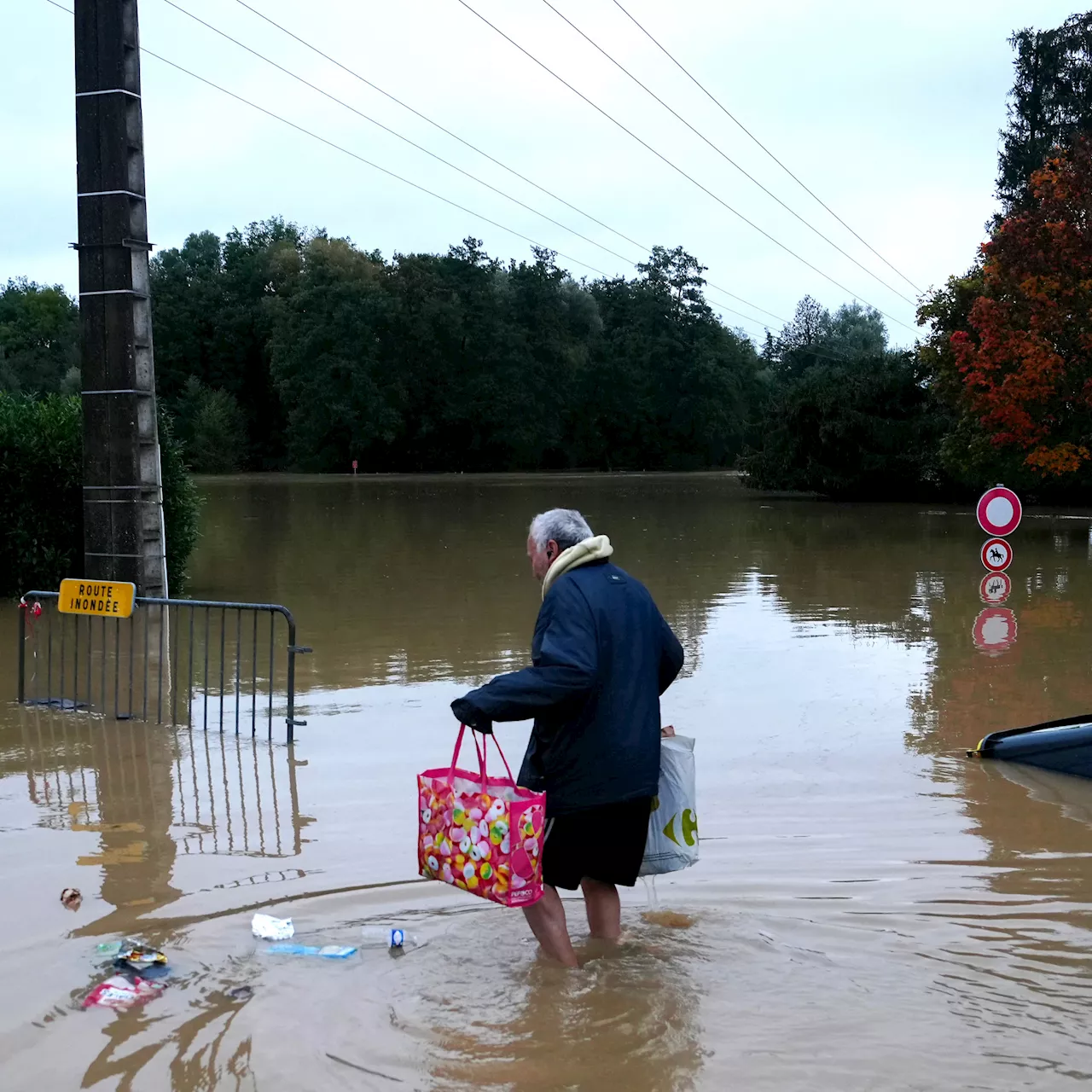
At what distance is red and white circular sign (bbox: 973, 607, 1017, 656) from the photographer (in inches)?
538

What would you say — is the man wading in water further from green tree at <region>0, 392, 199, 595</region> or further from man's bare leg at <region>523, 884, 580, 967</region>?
green tree at <region>0, 392, 199, 595</region>

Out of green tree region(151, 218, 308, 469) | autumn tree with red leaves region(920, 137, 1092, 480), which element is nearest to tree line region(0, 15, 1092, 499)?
green tree region(151, 218, 308, 469)

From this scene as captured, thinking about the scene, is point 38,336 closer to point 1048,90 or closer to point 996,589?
point 1048,90

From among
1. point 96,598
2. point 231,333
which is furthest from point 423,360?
point 96,598

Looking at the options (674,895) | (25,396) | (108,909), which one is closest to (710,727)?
(674,895)

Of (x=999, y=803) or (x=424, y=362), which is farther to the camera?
(x=424, y=362)

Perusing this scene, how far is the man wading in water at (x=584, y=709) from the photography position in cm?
466

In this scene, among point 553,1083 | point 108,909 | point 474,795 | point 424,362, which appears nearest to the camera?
point 553,1083

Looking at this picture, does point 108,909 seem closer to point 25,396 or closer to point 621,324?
point 25,396

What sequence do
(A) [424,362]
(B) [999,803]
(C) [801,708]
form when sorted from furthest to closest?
(A) [424,362] → (C) [801,708] → (B) [999,803]

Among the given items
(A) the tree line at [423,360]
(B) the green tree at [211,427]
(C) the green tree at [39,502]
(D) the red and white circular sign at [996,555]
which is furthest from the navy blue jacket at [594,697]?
(B) the green tree at [211,427]

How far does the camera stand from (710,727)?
992 cm

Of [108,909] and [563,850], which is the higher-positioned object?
[563,850]

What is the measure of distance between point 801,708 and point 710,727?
3.51 ft
